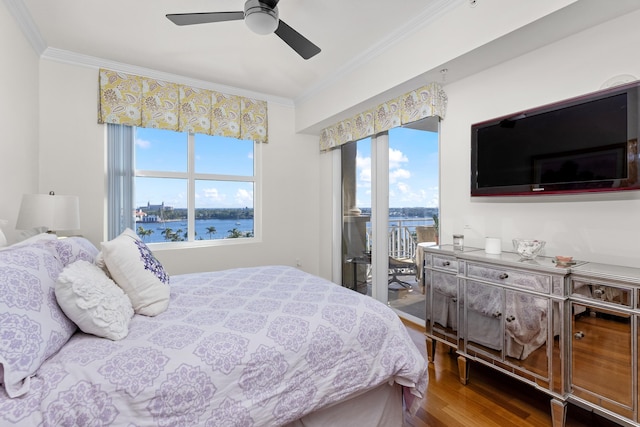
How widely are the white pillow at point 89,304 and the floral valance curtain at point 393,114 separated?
2684mm

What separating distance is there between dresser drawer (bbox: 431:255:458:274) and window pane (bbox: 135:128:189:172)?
10.3 feet

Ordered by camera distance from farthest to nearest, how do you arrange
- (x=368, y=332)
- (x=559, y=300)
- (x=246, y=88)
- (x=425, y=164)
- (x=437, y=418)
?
(x=246, y=88)
(x=425, y=164)
(x=437, y=418)
(x=559, y=300)
(x=368, y=332)

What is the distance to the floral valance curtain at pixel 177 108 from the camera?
3297mm

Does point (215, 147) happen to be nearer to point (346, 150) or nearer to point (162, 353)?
point (346, 150)

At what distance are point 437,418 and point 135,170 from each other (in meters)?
3.73

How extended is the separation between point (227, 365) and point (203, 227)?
3139 mm

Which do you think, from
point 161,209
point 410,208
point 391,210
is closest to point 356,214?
point 391,210

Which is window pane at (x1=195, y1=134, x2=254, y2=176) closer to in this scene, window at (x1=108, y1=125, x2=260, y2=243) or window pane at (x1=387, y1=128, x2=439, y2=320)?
window at (x1=108, y1=125, x2=260, y2=243)

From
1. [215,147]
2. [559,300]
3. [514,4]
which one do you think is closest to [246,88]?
[215,147]

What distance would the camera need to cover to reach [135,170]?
11.7 ft

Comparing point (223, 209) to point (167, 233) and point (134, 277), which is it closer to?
point (167, 233)

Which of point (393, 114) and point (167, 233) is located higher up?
point (393, 114)

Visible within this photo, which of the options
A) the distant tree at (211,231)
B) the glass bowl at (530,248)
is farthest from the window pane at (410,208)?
the distant tree at (211,231)

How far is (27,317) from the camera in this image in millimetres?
1014
